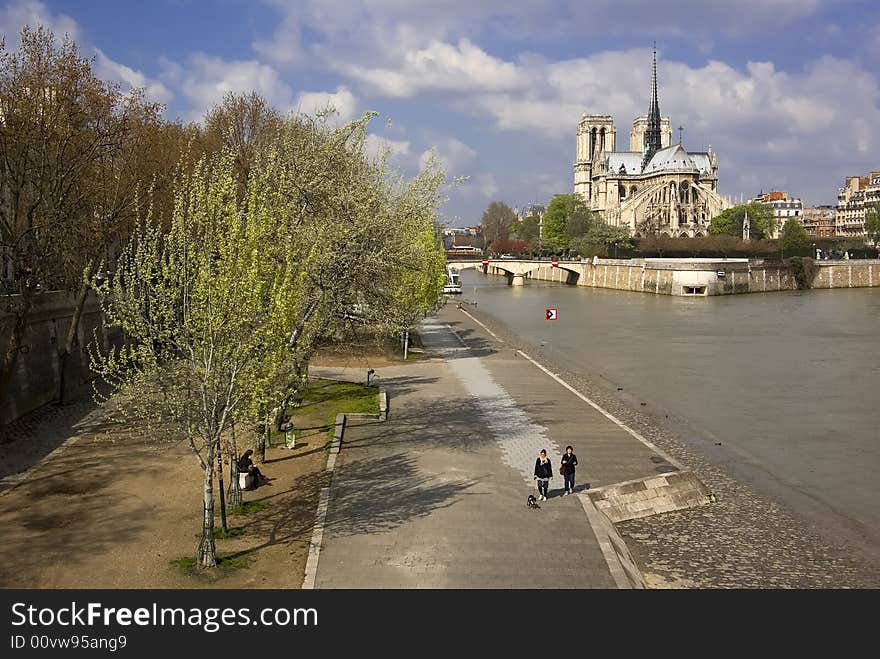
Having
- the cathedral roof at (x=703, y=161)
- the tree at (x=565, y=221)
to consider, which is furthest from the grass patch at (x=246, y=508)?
the cathedral roof at (x=703, y=161)

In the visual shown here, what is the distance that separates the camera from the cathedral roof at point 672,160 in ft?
603

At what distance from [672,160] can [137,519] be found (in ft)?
598

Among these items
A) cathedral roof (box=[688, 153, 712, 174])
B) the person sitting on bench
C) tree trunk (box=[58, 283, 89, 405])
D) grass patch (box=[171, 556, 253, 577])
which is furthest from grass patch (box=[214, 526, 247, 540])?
cathedral roof (box=[688, 153, 712, 174])

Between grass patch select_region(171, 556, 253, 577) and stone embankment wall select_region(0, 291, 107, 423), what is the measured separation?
13.4 m

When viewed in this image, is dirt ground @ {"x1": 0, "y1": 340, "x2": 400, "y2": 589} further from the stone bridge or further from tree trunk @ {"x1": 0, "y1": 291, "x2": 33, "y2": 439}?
the stone bridge

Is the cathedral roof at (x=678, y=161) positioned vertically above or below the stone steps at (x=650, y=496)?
above

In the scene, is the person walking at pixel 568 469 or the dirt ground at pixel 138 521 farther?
the person walking at pixel 568 469

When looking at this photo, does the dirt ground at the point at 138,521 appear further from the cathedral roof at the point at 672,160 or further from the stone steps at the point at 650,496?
the cathedral roof at the point at 672,160

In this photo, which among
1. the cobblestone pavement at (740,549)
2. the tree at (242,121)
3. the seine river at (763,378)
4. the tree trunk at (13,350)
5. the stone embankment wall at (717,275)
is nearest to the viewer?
the cobblestone pavement at (740,549)

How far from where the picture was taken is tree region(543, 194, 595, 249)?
152625 mm

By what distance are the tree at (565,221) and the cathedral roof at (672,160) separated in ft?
85.9

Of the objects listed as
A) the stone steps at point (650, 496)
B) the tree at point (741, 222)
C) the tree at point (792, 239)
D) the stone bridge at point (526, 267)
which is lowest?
the stone steps at point (650, 496)
